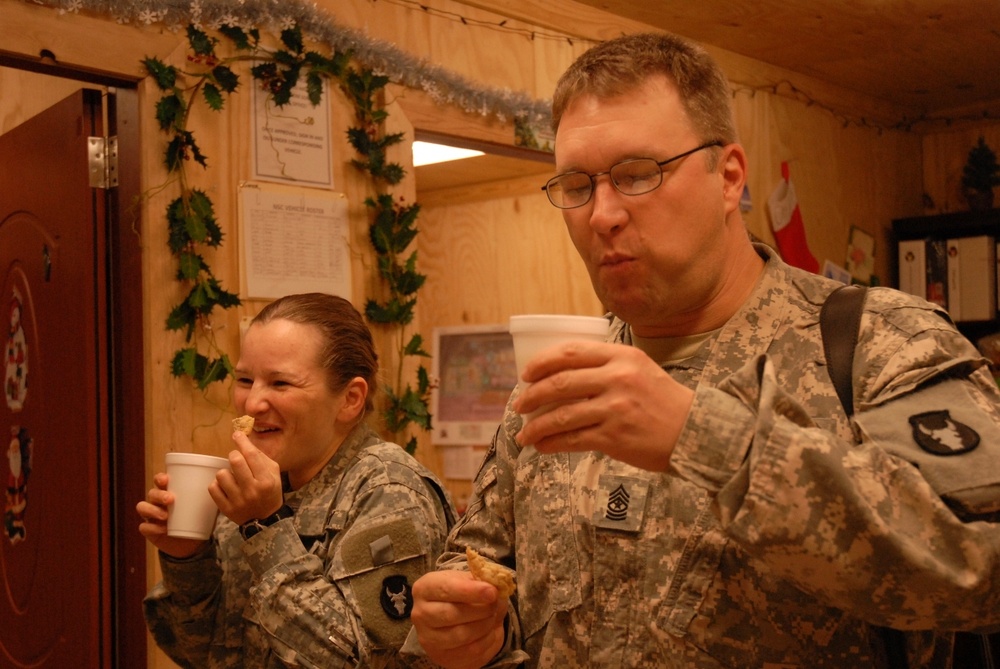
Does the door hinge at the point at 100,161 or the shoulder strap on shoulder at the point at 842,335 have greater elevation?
the door hinge at the point at 100,161

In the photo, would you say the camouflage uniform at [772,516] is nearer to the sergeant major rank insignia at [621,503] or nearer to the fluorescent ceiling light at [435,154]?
the sergeant major rank insignia at [621,503]

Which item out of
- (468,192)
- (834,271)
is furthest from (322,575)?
(834,271)

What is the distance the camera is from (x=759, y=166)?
432 centimetres

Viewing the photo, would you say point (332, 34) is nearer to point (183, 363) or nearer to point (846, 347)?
point (183, 363)

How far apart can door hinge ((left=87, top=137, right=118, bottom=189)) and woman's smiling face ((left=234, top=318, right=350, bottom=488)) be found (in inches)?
28.0

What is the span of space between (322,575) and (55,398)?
1.24 meters

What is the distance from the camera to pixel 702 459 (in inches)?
38.3

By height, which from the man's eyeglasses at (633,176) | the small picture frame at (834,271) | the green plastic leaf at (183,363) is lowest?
the green plastic leaf at (183,363)

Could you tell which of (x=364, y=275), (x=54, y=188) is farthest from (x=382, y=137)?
(x=54, y=188)

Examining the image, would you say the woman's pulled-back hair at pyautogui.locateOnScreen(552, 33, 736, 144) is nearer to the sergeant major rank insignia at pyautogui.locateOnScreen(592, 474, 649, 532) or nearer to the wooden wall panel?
the sergeant major rank insignia at pyautogui.locateOnScreen(592, 474, 649, 532)

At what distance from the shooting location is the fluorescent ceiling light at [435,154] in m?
4.09

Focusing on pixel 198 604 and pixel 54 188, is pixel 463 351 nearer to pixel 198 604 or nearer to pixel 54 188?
pixel 54 188

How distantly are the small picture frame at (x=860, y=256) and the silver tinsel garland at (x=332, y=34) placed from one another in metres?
2.04

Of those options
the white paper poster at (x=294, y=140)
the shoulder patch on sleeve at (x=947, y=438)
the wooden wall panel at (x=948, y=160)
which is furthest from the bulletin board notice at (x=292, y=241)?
the wooden wall panel at (x=948, y=160)
